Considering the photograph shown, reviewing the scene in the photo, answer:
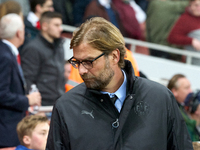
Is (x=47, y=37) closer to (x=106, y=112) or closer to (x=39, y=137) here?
(x=39, y=137)

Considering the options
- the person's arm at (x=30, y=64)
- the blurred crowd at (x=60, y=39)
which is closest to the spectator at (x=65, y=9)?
the blurred crowd at (x=60, y=39)

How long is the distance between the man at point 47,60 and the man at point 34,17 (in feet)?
1.22

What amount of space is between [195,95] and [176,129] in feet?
8.90

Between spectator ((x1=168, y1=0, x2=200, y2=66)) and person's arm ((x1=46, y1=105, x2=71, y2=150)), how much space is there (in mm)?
4603

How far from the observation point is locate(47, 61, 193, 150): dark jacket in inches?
75.5

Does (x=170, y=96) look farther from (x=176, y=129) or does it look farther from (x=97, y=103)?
(x=97, y=103)

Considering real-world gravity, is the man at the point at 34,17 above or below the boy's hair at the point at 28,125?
above

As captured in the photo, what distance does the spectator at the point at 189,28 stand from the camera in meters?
6.15

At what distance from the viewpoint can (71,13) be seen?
249 inches

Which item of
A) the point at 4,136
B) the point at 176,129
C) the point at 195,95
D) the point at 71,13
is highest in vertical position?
the point at 71,13

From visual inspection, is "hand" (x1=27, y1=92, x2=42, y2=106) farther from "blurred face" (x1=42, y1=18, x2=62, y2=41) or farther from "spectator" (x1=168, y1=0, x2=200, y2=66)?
"spectator" (x1=168, y1=0, x2=200, y2=66)

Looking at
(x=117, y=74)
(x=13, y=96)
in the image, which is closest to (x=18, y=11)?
(x=13, y=96)

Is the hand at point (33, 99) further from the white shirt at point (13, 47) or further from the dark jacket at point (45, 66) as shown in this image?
the dark jacket at point (45, 66)

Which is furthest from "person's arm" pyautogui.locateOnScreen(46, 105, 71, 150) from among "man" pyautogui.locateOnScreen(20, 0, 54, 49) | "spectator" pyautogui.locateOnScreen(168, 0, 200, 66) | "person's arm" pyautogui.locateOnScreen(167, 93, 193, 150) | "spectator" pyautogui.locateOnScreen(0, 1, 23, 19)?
"spectator" pyautogui.locateOnScreen(168, 0, 200, 66)
